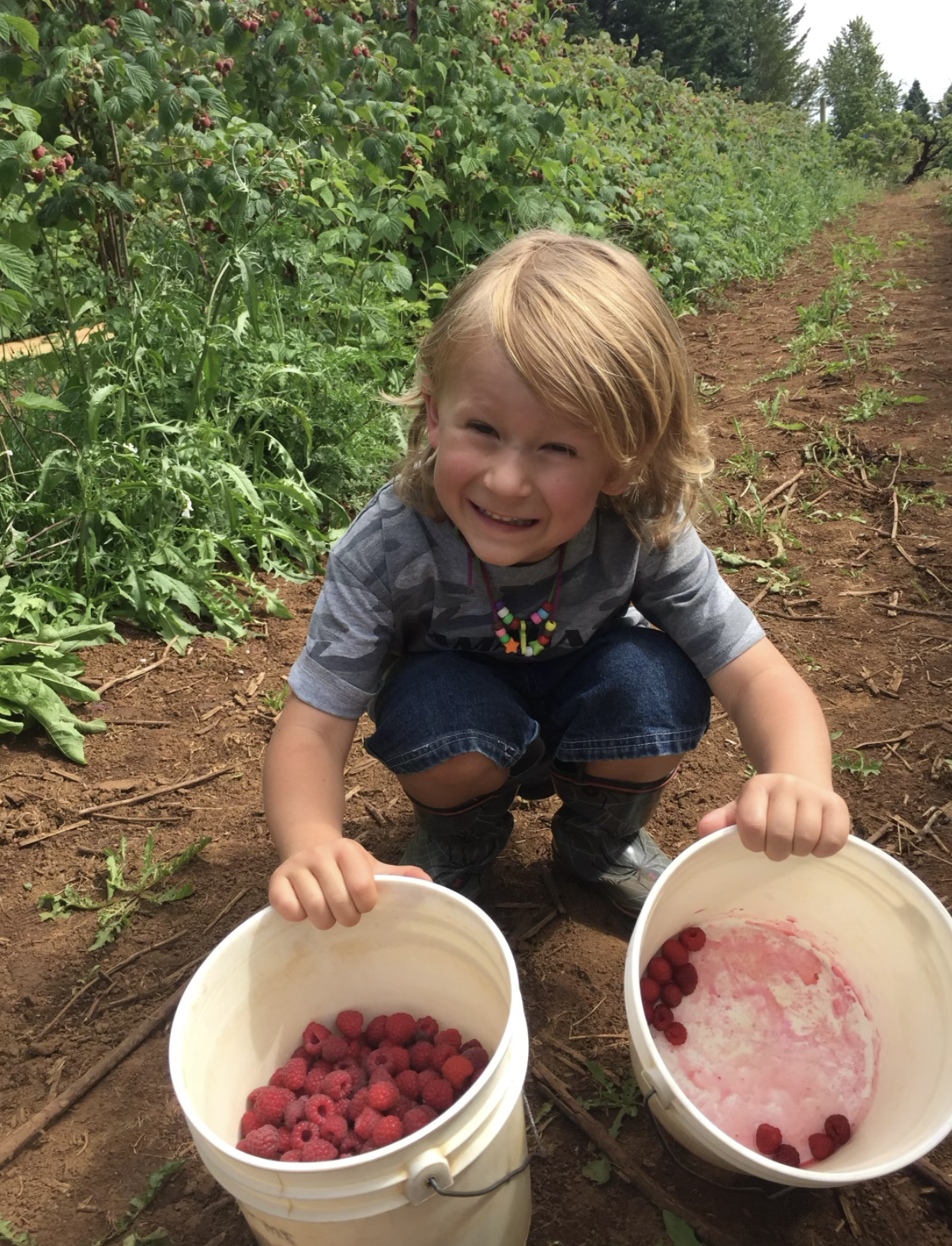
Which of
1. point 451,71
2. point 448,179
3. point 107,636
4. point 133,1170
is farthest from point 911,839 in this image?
point 451,71

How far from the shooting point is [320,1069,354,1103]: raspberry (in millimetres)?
1063

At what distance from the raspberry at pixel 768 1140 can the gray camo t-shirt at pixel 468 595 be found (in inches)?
25.3

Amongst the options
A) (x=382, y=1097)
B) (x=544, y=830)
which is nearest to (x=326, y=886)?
(x=382, y=1097)

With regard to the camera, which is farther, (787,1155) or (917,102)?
(917,102)

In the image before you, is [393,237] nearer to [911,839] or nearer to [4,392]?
[4,392]

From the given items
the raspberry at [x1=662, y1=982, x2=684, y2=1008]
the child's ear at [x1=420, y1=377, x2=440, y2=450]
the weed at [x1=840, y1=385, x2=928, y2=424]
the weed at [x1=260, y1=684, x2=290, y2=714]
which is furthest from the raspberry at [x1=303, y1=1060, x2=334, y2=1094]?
the weed at [x1=840, y1=385, x2=928, y2=424]

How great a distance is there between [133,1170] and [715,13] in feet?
131

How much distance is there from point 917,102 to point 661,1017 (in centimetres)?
4734

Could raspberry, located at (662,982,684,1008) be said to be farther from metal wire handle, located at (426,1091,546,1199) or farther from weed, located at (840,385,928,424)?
weed, located at (840,385,928,424)

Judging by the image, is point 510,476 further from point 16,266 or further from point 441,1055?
point 16,266

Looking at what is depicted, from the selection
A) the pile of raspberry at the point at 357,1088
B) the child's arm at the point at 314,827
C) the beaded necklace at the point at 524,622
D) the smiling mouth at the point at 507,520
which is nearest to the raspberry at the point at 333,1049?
the pile of raspberry at the point at 357,1088

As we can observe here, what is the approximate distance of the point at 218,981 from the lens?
0.97m

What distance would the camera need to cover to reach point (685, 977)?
130 centimetres

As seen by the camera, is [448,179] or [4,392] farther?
[448,179]
